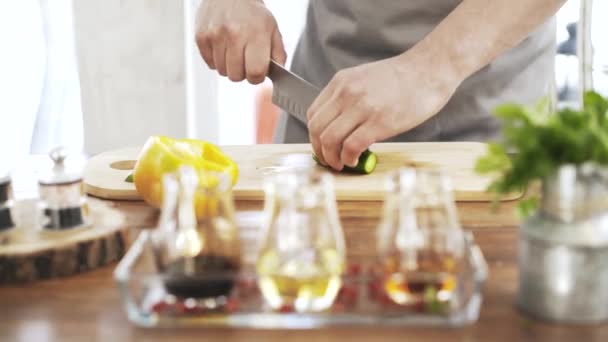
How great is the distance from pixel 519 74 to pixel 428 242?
1.01 m

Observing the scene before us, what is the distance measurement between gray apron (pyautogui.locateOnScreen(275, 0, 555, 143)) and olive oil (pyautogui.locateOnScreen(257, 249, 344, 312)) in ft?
3.02

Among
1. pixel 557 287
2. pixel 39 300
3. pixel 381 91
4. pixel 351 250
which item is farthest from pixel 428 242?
pixel 381 91

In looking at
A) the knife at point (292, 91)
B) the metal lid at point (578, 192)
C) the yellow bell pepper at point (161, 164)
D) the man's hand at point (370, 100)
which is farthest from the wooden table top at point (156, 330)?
the knife at point (292, 91)

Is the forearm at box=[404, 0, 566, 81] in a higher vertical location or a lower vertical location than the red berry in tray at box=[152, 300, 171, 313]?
higher

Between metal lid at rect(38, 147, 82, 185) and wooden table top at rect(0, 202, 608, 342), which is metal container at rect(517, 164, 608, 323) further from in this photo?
metal lid at rect(38, 147, 82, 185)

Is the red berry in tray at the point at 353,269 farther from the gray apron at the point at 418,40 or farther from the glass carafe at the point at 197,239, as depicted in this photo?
the gray apron at the point at 418,40

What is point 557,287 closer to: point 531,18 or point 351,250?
point 351,250

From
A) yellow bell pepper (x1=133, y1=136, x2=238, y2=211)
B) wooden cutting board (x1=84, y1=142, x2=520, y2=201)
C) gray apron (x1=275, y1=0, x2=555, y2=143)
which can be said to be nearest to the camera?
yellow bell pepper (x1=133, y1=136, x2=238, y2=211)

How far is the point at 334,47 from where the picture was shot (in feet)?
5.68

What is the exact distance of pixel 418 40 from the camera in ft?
5.35

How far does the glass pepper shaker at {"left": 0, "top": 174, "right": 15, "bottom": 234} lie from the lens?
3.30ft

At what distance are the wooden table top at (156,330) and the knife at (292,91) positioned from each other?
0.54 metres

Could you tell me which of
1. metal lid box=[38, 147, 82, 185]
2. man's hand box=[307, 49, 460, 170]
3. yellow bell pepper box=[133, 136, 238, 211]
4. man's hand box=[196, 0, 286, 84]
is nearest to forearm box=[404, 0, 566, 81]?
man's hand box=[307, 49, 460, 170]

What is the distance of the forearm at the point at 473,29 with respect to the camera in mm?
1402
